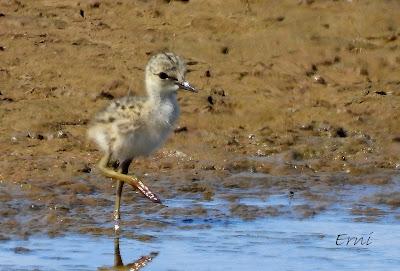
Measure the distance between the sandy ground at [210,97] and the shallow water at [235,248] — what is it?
43cm

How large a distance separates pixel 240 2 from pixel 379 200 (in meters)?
4.28

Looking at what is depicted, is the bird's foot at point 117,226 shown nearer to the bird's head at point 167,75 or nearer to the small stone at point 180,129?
the bird's head at point 167,75

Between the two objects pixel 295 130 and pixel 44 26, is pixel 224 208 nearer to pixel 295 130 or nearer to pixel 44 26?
pixel 295 130

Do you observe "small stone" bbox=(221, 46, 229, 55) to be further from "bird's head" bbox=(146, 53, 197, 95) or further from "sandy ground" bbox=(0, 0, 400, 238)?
"bird's head" bbox=(146, 53, 197, 95)

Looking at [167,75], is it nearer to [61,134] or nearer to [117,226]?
[117,226]

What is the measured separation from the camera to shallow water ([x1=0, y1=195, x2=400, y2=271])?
862 centimetres

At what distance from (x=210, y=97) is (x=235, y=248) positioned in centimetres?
378

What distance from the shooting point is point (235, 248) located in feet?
30.0

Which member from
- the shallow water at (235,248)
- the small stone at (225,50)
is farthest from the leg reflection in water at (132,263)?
the small stone at (225,50)

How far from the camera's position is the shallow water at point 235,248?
862 cm

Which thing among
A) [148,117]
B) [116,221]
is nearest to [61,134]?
[116,221]

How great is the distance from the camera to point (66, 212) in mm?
9906

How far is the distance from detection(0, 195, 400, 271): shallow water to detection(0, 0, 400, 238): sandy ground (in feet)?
1.42

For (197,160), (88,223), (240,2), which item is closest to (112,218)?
(88,223)
